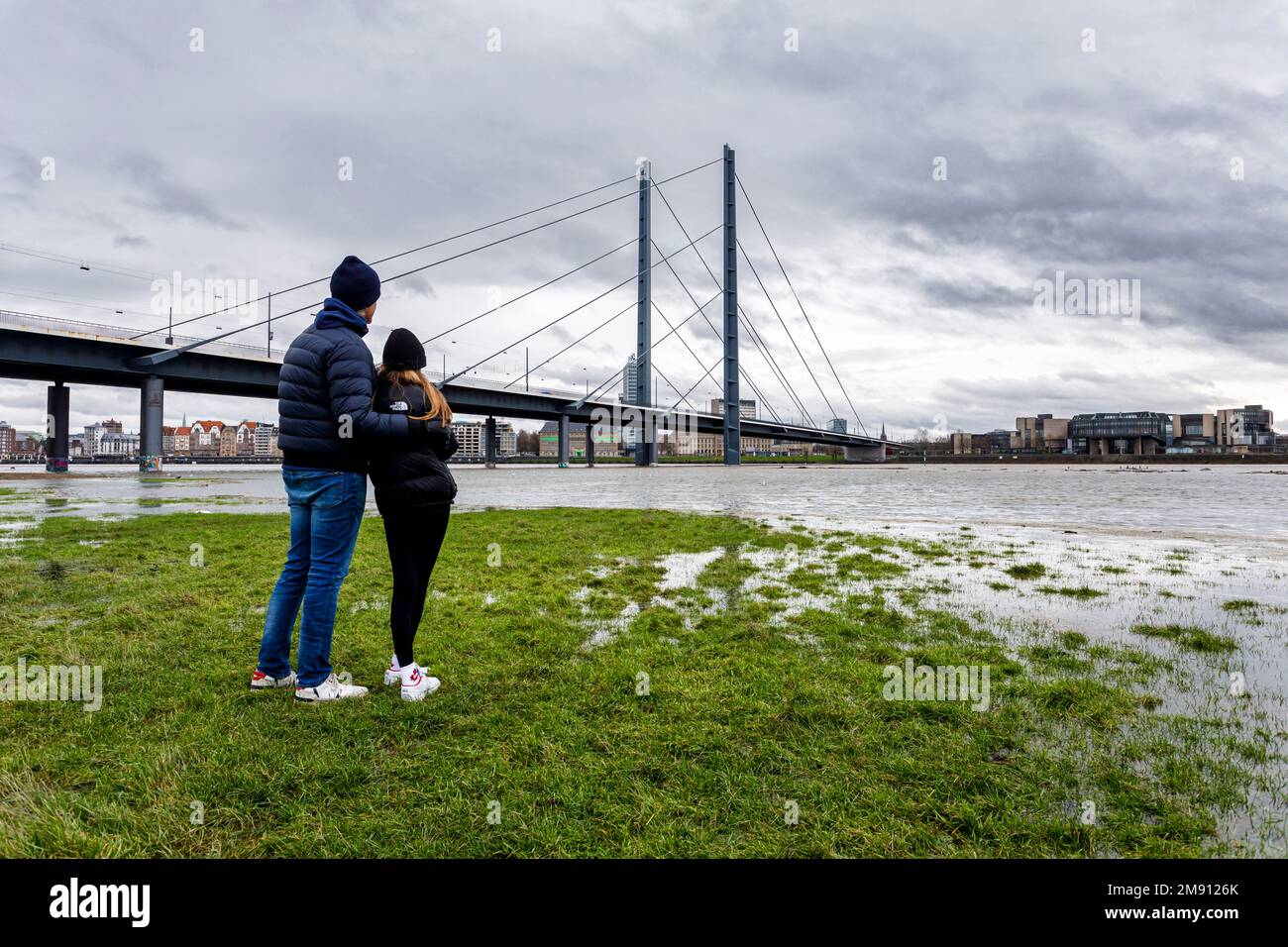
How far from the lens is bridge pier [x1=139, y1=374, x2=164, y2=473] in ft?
165

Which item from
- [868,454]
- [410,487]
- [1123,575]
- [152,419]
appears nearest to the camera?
[410,487]

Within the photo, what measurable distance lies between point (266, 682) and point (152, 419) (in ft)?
192

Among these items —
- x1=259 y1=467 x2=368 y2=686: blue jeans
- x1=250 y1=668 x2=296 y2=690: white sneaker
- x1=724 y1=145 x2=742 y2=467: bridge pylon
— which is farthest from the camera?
x1=724 y1=145 x2=742 y2=467: bridge pylon

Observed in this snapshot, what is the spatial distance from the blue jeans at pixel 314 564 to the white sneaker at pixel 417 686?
503mm

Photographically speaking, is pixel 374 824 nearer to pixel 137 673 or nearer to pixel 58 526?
pixel 137 673

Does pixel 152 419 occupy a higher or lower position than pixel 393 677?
higher

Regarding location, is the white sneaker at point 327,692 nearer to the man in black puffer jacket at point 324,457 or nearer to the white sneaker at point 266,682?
the man in black puffer jacket at point 324,457

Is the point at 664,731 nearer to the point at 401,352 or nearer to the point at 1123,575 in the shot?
the point at 401,352

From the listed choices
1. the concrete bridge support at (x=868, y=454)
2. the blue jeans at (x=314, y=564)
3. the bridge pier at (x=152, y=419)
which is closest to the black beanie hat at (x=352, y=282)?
the blue jeans at (x=314, y=564)

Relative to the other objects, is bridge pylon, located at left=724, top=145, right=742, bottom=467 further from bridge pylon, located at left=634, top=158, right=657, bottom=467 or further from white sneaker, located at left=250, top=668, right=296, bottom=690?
white sneaker, located at left=250, top=668, right=296, bottom=690

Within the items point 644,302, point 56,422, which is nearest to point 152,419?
point 56,422

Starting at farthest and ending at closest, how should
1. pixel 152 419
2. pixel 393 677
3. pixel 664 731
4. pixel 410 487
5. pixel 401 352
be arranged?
pixel 152 419
pixel 393 677
pixel 401 352
pixel 410 487
pixel 664 731

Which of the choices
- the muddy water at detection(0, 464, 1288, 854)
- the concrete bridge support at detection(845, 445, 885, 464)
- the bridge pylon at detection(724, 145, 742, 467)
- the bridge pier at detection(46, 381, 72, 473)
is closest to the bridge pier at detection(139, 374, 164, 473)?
the bridge pier at detection(46, 381, 72, 473)

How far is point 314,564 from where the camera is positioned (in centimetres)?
382
